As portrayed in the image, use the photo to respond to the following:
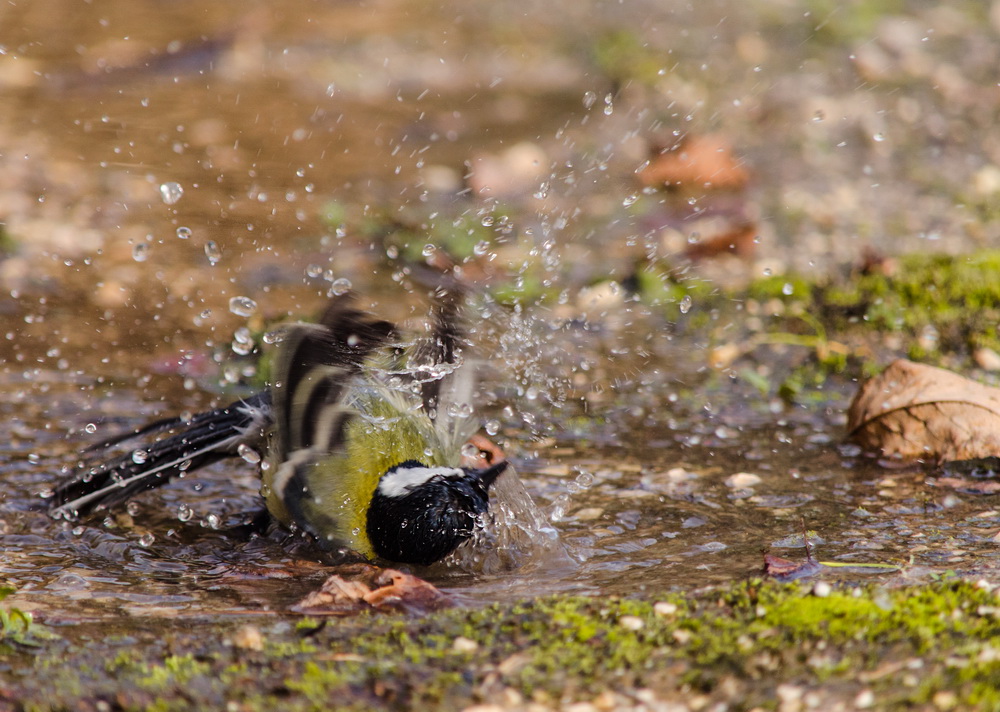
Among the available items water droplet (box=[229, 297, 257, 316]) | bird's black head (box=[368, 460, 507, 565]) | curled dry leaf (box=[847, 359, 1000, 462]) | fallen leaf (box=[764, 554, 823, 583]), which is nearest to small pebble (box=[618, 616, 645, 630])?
fallen leaf (box=[764, 554, 823, 583])

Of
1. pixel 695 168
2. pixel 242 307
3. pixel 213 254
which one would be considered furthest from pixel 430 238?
pixel 695 168

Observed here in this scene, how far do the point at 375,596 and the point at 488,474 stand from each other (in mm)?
635

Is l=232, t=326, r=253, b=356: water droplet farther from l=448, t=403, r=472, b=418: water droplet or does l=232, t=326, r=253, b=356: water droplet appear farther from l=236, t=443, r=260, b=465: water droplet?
l=448, t=403, r=472, b=418: water droplet

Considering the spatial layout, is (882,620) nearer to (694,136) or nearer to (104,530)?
(104,530)

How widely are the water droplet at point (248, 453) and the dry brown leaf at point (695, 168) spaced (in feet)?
12.4

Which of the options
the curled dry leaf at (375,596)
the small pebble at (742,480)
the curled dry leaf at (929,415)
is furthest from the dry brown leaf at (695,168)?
the curled dry leaf at (375,596)

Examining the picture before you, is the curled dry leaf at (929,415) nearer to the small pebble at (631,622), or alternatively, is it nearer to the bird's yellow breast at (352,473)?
the bird's yellow breast at (352,473)

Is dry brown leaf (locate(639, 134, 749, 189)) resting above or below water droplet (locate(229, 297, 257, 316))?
above

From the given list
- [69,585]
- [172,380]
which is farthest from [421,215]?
[69,585]

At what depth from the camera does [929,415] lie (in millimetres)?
3760

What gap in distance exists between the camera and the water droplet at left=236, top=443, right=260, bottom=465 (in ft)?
12.1

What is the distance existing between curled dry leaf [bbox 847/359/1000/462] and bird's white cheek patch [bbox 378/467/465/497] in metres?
1.54

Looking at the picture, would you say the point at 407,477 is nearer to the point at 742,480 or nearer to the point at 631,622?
the point at 631,622

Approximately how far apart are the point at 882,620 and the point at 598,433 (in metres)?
1.90
